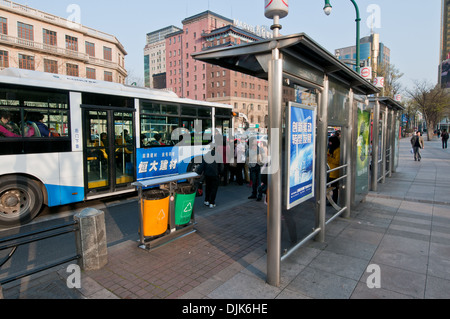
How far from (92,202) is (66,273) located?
4545 millimetres

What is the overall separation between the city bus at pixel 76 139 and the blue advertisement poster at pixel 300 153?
5541 millimetres

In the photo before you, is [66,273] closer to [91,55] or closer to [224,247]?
[224,247]

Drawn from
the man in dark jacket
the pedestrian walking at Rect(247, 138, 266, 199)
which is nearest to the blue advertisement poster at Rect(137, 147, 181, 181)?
the man in dark jacket

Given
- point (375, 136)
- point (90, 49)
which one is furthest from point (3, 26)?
point (375, 136)

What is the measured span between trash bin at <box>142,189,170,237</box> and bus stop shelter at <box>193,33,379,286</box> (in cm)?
203

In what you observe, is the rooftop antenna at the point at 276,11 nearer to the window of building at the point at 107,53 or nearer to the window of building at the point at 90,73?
the window of building at the point at 90,73

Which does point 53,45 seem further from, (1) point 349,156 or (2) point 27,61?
(1) point 349,156

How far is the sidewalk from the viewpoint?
3.46 metres

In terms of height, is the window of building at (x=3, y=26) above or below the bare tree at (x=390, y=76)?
above

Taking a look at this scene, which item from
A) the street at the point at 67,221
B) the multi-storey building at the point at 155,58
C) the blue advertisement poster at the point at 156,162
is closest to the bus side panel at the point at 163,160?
the blue advertisement poster at the point at 156,162

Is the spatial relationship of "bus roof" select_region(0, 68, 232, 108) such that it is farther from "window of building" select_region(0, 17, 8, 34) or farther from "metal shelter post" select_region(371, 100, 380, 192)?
"window of building" select_region(0, 17, 8, 34)

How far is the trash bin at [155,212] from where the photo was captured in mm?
4699

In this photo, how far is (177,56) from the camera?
98.6 m
